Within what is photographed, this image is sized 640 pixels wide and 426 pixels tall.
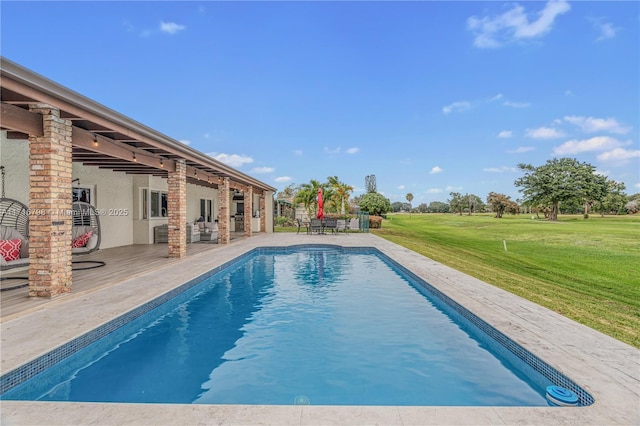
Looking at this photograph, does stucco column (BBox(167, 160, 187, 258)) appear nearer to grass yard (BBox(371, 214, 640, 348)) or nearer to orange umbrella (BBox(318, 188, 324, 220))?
grass yard (BBox(371, 214, 640, 348))

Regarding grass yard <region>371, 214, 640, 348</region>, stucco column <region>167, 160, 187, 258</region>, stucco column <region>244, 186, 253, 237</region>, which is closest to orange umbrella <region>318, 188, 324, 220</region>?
stucco column <region>244, 186, 253, 237</region>

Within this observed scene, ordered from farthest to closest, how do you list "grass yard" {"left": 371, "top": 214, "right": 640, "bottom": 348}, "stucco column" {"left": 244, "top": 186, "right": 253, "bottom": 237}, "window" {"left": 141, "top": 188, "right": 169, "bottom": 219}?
"stucco column" {"left": 244, "top": 186, "right": 253, "bottom": 237}
"window" {"left": 141, "top": 188, "right": 169, "bottom": 219}
"grass yard" {"left": 371, "top": 214, "right": 640, "bottom": 348}

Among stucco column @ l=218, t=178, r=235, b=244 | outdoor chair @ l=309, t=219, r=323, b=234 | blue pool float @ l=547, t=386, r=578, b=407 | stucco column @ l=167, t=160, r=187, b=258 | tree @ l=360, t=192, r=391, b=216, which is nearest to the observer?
blue pool float @ l=547, t=386, r=578, b=407

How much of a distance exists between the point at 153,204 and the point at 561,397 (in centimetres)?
1361

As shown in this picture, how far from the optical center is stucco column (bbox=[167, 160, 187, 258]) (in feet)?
30.1

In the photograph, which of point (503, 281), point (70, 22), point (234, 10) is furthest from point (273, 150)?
point (503, 281)

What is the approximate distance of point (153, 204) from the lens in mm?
13141

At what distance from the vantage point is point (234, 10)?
1522cm

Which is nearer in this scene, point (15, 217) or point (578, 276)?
point (15, 217)

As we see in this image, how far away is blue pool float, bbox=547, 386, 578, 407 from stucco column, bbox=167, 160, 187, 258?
8.62 meters

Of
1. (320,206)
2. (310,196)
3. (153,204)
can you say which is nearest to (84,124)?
(153,204)

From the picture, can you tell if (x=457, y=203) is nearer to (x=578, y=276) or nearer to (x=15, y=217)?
(x=578, y=276)

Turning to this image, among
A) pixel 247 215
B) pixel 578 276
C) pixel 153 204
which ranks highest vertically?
pixel 153 204

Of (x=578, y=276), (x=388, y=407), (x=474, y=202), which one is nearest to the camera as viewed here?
(x=388, y=407)
